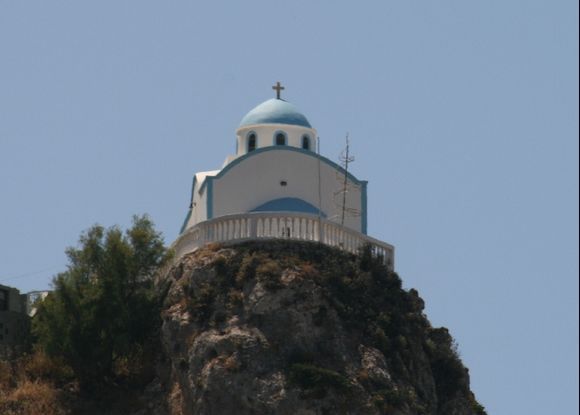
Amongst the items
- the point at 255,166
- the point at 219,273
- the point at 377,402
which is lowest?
the point at 377,402

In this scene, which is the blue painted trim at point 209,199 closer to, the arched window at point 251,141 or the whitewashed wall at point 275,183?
the whitewashed wall at point 275,183

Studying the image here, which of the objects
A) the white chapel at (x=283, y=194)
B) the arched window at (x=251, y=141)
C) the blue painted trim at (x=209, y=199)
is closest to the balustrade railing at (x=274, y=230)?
the white chapel at (x=283, y=194)

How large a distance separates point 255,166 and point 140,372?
261 inches

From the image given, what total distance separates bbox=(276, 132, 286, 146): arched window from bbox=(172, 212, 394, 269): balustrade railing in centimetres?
472

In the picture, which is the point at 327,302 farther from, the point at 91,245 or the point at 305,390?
the point at 91,245

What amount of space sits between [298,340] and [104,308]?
500cm

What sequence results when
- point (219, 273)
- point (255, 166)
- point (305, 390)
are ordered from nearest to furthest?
1. point (305, 390)
2. point (219, 273)
3. point (255, 166)

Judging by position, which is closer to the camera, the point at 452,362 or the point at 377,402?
the point at 377,402

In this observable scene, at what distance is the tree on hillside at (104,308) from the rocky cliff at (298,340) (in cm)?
65

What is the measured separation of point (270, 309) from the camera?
1828 inches

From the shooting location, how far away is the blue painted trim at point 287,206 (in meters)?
51.1

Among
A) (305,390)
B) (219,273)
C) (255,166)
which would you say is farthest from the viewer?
(255,166)

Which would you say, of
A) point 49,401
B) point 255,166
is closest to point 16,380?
point 49,401

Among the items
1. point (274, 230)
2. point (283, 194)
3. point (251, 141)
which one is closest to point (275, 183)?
point (283, 194)
